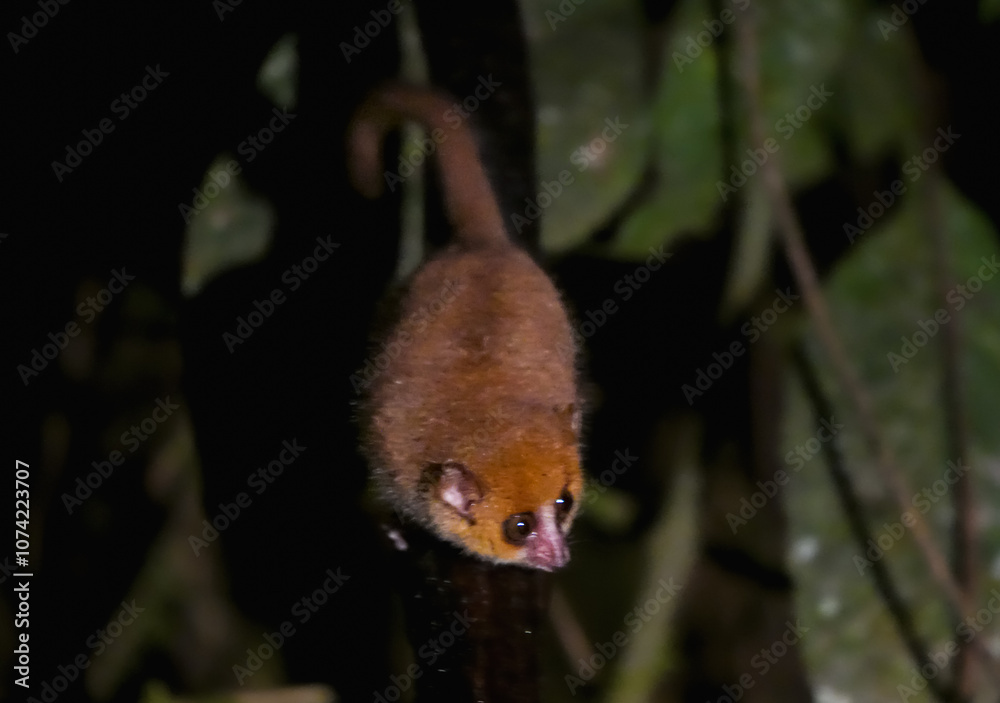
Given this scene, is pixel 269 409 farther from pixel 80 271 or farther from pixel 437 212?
pixel 437 212

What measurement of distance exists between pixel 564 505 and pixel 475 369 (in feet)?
0.96

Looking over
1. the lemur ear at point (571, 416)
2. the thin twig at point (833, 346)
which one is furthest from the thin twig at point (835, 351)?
A: the lemur ear at point (571, 416)

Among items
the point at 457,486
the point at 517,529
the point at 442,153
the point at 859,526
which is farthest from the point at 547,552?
the point at 442,153

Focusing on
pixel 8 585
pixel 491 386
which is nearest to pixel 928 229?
pixel 491 386

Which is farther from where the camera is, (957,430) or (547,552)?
(957,430)

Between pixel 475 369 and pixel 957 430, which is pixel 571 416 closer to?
pixel 475 369

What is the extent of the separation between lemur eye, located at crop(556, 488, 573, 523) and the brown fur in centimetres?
2

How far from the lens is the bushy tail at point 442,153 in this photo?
146 cm

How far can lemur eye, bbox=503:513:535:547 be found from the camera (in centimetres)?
151

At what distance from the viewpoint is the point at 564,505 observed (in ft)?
5.29

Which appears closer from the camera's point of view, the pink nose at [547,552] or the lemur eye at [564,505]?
the pink nose at [547,552]

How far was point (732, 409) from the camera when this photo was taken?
244 cm

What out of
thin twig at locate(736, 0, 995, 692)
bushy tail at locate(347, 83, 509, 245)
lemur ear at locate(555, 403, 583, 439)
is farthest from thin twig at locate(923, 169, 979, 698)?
bushy tail at locate(347, 83, 509, 245)

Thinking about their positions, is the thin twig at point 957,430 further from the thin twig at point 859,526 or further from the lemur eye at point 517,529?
the lemur eye at point 517,529
